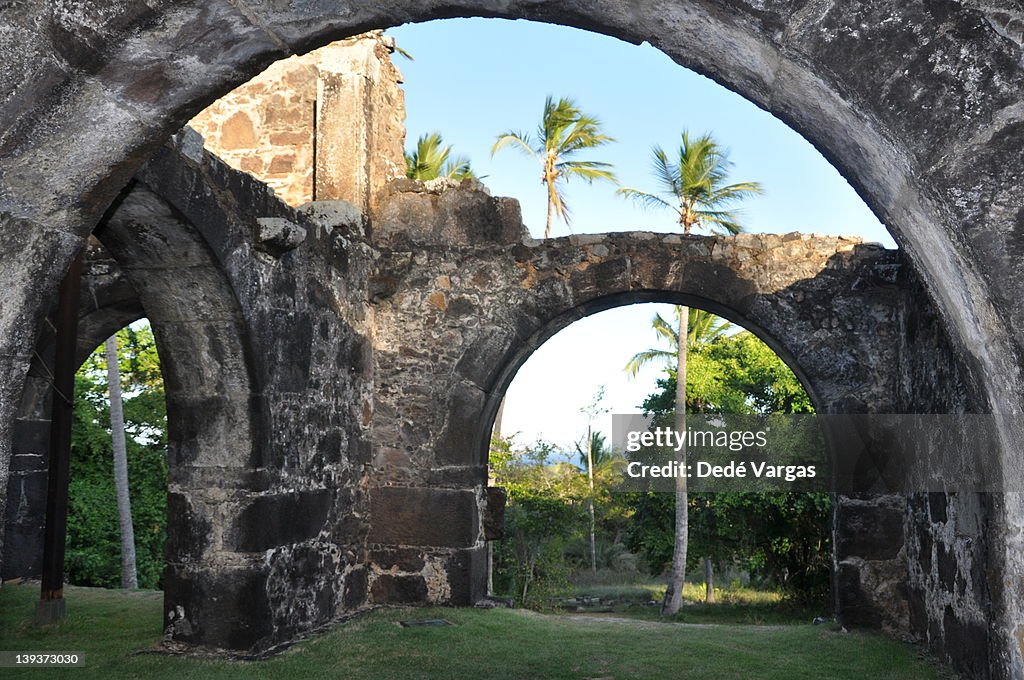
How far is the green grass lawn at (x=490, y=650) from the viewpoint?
4633 millimetres

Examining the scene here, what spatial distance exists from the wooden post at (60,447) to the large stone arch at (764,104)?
15.0 feet

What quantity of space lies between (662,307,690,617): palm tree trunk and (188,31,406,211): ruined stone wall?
886 centimetres

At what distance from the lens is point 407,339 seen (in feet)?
21.7

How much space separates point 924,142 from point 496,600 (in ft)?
19.1

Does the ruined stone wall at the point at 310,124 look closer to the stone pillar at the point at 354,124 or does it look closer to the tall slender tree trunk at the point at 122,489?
the stone pillar at the point at 354,124

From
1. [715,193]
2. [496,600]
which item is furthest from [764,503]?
[496,600]

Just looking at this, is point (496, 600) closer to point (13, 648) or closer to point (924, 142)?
point (13, 648)

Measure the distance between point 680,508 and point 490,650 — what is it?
9499 millimetres

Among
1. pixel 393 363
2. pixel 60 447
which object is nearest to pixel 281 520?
pixel 393 363

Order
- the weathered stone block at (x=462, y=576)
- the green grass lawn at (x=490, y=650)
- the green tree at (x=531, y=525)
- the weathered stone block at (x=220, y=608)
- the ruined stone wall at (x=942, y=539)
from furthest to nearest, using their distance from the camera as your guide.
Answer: the green tree at (x=531, y=525)
the weathered stone block at (x=462, y=576)
the weathered stone block at (x=220, y=608)
the green grass lawn at (x=490, y=650)
the ruined stone wall at (x=942, y=539)

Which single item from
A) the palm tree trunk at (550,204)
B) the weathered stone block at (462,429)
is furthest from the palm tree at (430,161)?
the weathered stone block at (462,429)

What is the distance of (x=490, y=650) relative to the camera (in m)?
5.17

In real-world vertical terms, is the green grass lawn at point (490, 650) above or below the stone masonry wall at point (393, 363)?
below

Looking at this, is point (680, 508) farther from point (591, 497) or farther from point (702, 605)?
point (591, 497)
